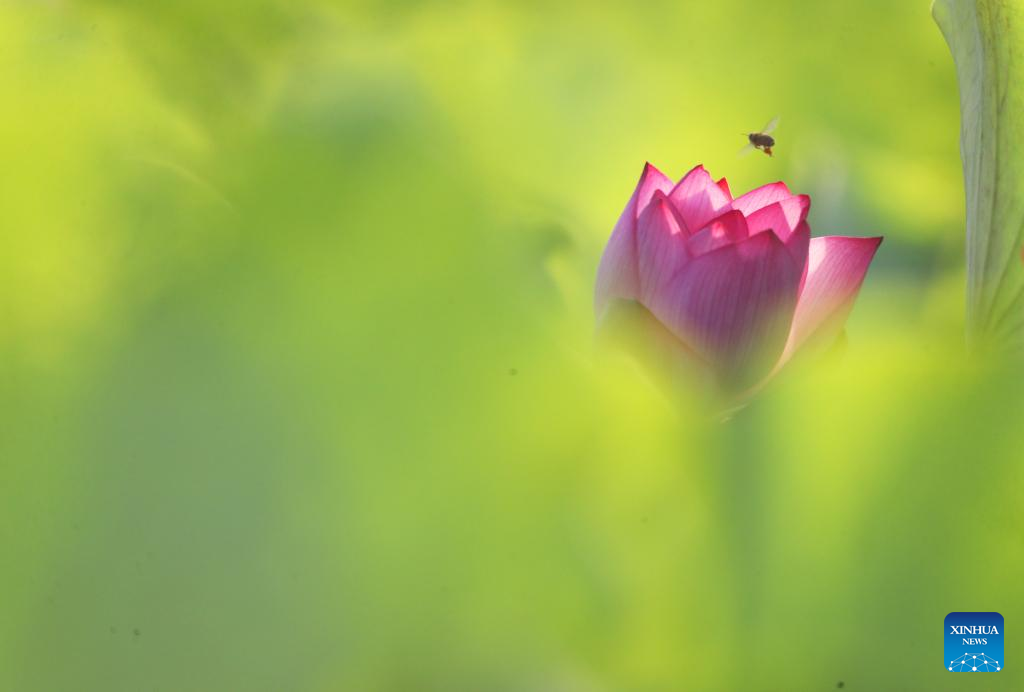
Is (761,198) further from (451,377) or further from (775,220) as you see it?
Result: (451,377)

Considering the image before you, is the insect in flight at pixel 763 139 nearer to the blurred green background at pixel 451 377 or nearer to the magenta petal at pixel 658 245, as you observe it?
the blurred green background at pixel 451 377

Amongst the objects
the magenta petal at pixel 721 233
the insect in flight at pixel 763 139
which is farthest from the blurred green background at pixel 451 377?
the magenta petal at pixel 721 233

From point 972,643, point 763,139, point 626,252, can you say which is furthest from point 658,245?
point 972,643

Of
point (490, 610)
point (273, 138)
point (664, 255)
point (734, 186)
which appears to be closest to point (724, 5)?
point (734, 186)

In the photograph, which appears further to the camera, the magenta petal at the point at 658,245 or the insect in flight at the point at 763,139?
the insect in flight at the point at 763,139

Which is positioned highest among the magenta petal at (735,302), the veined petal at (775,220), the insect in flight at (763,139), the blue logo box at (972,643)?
the insect in flight at (763,139)

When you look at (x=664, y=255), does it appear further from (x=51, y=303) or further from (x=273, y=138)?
(x=51, y=303)

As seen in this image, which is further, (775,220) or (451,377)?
(451,377)

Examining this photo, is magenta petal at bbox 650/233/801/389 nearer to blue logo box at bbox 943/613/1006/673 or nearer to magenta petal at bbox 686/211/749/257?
magenta petal at bbox 686/211/749/257
